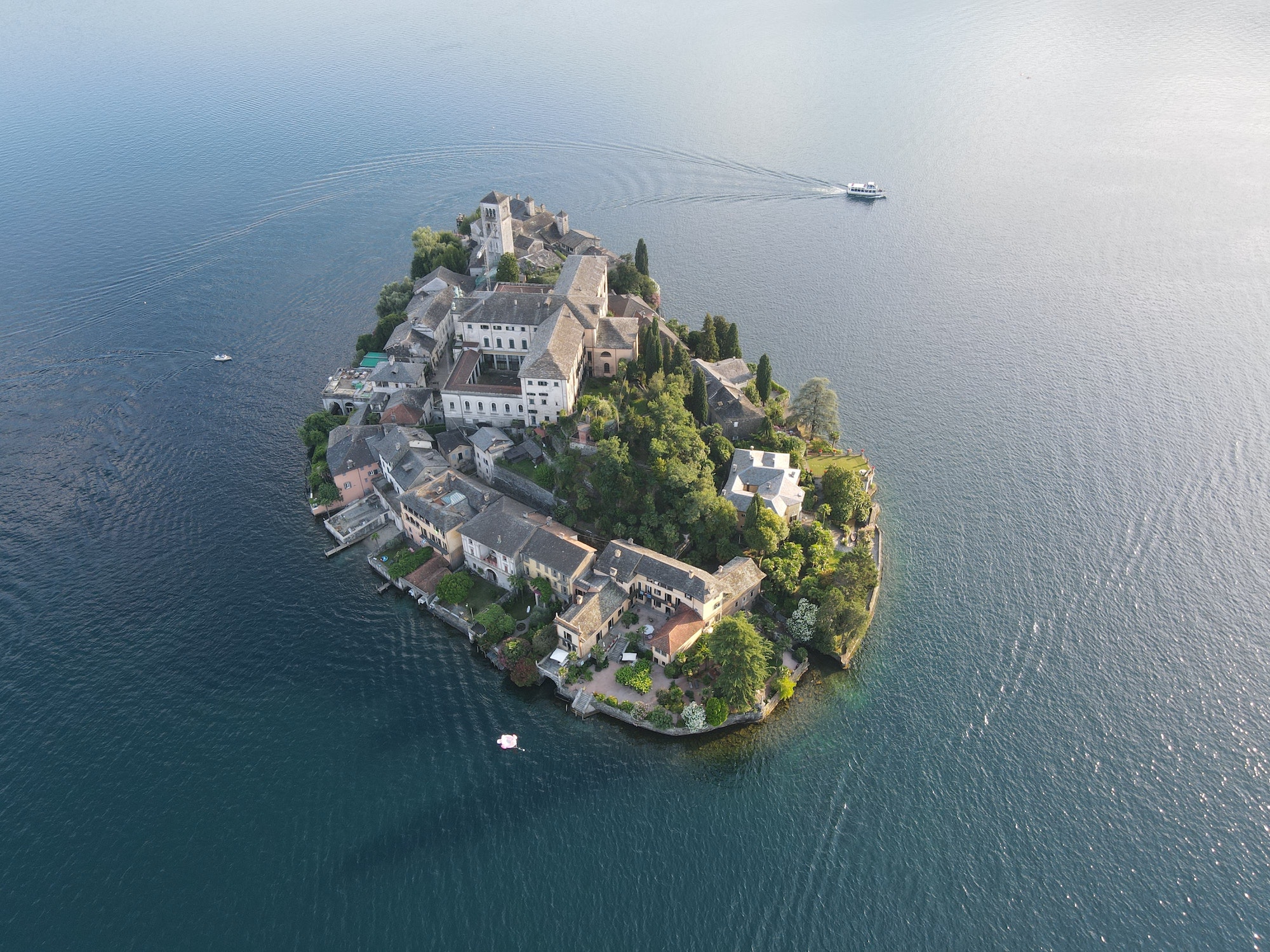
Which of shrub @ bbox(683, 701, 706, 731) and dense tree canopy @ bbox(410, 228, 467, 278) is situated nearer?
shrub @ bbox(683, 701, 706, 731)

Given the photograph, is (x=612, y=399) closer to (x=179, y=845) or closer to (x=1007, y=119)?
(x=179, y=845)

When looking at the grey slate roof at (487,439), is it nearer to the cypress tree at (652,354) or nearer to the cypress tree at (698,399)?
the cypress tree at (652,354)

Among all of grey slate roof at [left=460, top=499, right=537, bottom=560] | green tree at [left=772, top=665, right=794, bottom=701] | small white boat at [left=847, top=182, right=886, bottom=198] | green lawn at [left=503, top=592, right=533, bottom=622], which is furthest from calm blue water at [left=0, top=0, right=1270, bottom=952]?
small white boat at [left=847, top=182, right=886, bottom=198]

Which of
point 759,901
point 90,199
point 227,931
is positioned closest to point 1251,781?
point 759,901

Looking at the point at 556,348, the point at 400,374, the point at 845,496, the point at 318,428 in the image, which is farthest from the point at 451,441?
the point at 845,496

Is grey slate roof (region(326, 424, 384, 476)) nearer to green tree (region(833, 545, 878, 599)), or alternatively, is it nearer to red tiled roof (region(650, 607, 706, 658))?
red tiled roof (region(650, 607, 706, 658))

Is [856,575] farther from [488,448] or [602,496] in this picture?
[488,448]
